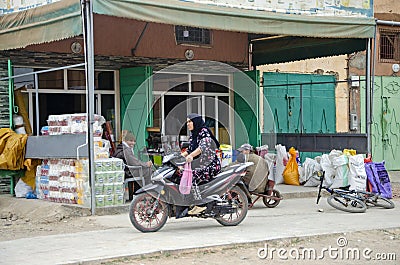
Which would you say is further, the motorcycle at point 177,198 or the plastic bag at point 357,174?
the plastic bag at point 357,174

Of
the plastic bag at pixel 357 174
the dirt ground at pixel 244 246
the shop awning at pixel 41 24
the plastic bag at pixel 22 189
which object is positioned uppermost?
the shop awning at pixel 41 24

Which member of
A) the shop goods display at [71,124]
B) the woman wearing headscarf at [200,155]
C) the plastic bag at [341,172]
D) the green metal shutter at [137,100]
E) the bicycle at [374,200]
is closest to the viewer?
the woman wearing headscarf at [200,155]

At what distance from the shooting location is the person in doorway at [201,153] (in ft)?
34.2

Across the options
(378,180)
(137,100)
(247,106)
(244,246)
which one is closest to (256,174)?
(378,180)

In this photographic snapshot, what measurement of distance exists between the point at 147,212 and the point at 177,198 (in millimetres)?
484

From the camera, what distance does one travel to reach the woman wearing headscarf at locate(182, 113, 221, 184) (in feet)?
34.2

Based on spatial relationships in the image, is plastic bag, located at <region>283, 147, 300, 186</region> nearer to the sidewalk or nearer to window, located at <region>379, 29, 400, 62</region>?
the sidewalk

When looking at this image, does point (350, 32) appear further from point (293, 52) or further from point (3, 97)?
point (3, 97)

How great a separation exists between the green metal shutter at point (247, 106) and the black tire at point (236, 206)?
754 cm

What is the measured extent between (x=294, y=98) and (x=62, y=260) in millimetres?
12297

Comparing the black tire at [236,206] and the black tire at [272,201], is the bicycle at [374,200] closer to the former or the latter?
the black tire at [272,201]

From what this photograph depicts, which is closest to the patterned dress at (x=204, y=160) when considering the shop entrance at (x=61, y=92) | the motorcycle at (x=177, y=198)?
the motorcycle at (x=177, y=198)

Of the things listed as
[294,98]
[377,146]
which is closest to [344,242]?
[294,98]

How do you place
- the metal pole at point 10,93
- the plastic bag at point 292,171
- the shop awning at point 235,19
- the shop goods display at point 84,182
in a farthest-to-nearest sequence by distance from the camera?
the plastic bag at point 292,171, the metal pole at point 10,93, the shop goods display at point 84,182, the shop awning at point 235,19
